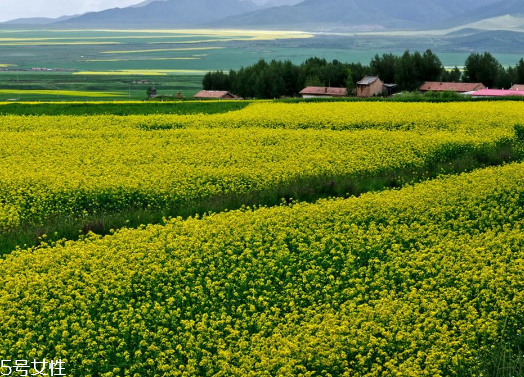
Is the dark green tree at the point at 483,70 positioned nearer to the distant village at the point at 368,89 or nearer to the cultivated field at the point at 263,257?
the distant village at the point at 368,89

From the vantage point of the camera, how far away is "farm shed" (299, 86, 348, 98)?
8988 centimetres

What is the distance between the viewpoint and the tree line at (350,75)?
94562 millimetres

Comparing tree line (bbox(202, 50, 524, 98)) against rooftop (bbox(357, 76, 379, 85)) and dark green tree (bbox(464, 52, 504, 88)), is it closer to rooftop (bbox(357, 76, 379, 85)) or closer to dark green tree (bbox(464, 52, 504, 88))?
dark green tree (bbox(464, 52, 504, 88))

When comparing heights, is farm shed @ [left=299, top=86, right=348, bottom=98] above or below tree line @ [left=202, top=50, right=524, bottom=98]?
below

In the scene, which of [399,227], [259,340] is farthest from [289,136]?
[259,340]

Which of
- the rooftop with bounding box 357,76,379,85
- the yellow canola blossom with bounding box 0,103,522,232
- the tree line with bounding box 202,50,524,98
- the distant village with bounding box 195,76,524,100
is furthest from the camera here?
the tree line with bounding box 202,50,524,98

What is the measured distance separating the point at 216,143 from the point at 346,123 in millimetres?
8809

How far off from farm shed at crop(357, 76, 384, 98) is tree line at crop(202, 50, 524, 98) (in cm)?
173

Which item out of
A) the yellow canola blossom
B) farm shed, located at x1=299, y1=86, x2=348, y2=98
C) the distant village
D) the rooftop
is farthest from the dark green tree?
the yellow canola blossom

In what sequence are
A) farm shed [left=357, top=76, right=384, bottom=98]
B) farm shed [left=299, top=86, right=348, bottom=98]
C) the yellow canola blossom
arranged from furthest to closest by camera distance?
farm shed [left=357, top=76, right=384, bottom=98] < farm shed [left=299, top=86, right=348, bottom=98] < the yellow canola blossom

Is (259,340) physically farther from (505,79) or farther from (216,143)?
(505,79)

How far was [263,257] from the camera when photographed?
14.3 meters

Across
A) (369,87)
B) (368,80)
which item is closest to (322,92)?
(369,87)

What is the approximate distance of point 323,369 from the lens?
10445 millimetres
